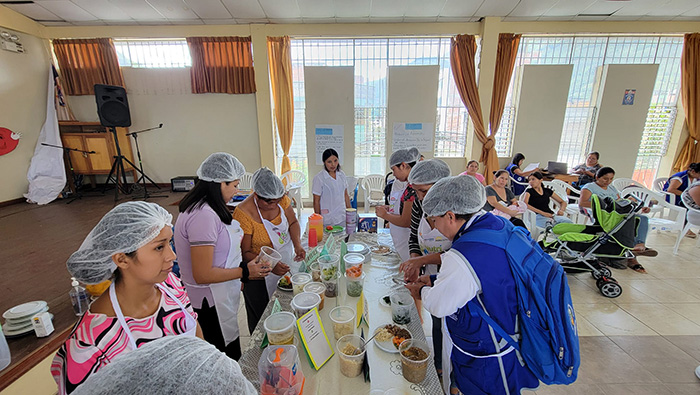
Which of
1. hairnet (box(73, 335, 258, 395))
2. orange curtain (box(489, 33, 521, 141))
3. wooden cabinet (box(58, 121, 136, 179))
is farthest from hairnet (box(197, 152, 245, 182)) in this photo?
orange curtain (box(489, 33, 521, 141))

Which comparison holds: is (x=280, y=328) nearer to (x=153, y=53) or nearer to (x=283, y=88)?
(x=283, y=88)

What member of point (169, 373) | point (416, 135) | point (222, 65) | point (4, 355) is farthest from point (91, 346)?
point (222, 65)

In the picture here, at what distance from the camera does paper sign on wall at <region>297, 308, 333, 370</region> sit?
1.06 meters

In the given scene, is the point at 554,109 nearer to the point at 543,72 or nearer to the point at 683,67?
the point at 543,72

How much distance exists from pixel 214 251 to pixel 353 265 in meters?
0.79

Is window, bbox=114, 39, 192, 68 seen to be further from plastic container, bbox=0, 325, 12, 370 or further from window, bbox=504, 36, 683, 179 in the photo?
window, bbox=504, 36, 683, 179

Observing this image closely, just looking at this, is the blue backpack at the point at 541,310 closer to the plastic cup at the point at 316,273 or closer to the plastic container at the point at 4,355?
the plastic cup at the point at 316,273

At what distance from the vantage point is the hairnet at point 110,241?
89 cm

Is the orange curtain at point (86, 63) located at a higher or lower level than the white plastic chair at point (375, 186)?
higher

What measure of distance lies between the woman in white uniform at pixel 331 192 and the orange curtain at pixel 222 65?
12.7 ft

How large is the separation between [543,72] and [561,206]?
11.5 ft

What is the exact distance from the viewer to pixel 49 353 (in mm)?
1882

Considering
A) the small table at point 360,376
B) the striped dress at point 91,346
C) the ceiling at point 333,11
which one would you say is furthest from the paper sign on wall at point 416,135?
the striped dress at point 91,346

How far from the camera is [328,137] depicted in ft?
19.4
